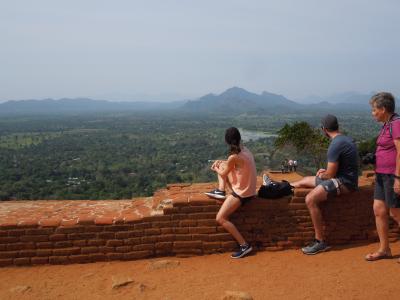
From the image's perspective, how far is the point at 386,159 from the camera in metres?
3.89

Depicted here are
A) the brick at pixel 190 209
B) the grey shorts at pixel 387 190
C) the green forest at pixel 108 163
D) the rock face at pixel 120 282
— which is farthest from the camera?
the green forest at pixel 108 163

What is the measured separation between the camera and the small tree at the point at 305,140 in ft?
60.5

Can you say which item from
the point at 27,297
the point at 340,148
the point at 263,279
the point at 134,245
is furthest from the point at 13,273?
the point at 340,148

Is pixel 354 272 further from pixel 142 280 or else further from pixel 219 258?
pixel 142 280

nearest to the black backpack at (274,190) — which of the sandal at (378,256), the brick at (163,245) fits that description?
the sandal at (378,256)

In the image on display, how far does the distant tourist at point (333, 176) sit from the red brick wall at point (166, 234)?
233 mm

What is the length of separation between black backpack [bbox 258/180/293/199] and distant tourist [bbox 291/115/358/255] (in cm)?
28

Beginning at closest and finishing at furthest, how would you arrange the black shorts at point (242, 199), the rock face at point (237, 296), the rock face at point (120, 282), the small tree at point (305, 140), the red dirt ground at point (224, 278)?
1. the rock face at point (237, 296)
2. the red dirt ground at point (224, 278)
3. the rock face at point (120, 282)
4. the black shorts at point (242, 199)
5. the small tree at point (305, 140)

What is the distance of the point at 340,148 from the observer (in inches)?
169

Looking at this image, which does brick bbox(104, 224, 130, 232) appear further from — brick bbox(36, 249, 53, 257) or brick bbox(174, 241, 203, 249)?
brick bbox(36, 249, 53, 257)

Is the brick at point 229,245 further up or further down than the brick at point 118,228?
further down

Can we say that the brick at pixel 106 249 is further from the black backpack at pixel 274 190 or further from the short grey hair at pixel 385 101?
the short grey hair at pixel 385 101

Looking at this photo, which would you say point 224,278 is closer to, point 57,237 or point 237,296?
point 237,296

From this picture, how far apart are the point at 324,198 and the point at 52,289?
310cm
